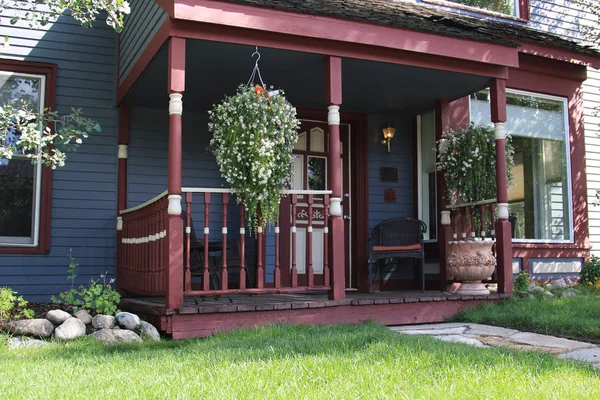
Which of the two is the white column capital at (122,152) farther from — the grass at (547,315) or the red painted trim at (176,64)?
the grass at (547,315)

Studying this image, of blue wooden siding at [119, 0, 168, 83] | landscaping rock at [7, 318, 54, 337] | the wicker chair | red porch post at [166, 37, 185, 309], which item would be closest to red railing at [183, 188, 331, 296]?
red porch post at [166, 37, 185, 309]

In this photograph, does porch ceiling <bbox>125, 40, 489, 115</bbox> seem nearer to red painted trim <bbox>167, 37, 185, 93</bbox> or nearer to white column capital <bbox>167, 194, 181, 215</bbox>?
red painted trim <bbox>167, 37, 185, 93</bbox>

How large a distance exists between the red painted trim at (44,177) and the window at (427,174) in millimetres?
4219

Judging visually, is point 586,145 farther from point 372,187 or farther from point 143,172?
point 143,172

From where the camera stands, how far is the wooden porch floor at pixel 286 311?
14.9 feet

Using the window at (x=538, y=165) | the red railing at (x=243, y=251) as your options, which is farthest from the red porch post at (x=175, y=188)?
the window at (x=538, y=165)

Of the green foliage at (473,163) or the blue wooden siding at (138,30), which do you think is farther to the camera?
the green foliage at (473,163)

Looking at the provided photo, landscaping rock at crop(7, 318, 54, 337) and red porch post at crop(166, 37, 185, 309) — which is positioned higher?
red porch post at crop(166, 37, 185, 309)

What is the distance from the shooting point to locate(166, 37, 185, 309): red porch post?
4539mm

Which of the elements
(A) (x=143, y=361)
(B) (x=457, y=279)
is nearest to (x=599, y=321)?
(B) (x=457, y=279)

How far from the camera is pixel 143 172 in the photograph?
6625mm

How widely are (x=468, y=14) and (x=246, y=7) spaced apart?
4.18 meters

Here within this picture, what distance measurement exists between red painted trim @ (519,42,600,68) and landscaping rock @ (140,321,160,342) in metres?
5.36

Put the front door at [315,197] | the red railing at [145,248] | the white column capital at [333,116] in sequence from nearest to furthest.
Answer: the red railing at [145,248], the white column capital at [333,116], the front door at [315,197]
